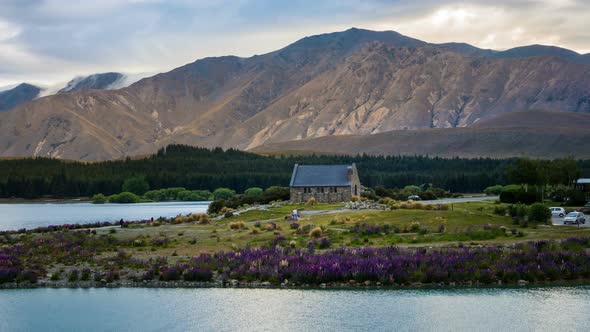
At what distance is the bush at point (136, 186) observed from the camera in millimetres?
195500

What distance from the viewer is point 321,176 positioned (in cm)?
9794

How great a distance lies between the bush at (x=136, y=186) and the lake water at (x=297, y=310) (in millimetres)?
151460

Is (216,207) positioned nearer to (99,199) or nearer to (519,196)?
(519,196)

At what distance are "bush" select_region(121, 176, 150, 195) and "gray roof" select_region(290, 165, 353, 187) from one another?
103 m

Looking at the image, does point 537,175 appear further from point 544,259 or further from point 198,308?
point 198,308

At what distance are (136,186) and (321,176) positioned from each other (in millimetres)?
106573

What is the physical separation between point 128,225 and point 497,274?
133ft

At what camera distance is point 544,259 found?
46.8m

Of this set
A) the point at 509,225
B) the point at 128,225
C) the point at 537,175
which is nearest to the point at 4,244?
the point at 128,225

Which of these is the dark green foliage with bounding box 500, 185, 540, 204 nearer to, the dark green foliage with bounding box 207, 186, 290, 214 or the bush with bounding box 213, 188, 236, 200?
the dark green foliage with bounding box 207, 186, 290, 214

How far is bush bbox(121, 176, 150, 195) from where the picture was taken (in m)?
196

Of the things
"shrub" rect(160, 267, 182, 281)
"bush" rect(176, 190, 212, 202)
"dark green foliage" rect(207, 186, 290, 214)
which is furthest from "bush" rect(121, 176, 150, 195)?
"shrub" rect(160, 267, 182, 281)

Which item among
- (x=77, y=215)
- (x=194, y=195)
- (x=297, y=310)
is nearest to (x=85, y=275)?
(x=297, y=310)

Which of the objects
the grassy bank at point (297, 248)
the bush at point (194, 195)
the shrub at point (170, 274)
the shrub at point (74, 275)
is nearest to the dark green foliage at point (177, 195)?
the bush at point (194, 195)
